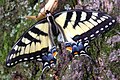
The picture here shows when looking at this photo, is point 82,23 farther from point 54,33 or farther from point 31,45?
point 31,45

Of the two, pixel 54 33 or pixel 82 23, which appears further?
pixel 54 33

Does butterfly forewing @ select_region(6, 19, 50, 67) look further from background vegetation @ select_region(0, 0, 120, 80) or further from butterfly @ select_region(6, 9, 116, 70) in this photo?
background vegetation @ select_region(0, 0, 120, 80)

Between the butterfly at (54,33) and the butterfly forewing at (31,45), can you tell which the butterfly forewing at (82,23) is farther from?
the butterfly forewing at (31,45)

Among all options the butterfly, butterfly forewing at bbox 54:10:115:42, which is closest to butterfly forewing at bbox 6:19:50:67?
the butterfly

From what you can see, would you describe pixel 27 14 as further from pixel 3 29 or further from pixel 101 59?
pixel 101 59

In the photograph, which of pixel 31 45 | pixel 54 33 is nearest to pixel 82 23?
pixel 54 33
